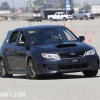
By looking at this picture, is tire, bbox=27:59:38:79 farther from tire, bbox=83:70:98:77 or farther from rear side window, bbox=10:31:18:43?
rear side window, bbox=10:31:18:43

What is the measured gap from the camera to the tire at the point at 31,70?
14.2 m

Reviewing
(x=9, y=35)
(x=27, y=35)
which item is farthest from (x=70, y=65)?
(x=9, y=35)

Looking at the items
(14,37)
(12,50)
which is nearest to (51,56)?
(12,50)

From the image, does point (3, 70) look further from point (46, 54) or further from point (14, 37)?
point (46, 54)

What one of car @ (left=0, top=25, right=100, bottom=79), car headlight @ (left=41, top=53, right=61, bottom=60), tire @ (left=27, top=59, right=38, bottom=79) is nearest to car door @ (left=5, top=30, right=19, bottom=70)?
car @ (left=0, top=25, right=100, bottom=79)

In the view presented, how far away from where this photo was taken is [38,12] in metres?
153

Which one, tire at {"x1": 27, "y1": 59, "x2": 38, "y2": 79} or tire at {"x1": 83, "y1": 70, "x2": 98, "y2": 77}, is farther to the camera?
tire at {"x1": 83, "y1": 70, "x2": 98, "y2": 77}

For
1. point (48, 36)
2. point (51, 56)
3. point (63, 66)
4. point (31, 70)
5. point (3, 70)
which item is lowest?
point (3, 70)

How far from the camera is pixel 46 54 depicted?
14.0 metres

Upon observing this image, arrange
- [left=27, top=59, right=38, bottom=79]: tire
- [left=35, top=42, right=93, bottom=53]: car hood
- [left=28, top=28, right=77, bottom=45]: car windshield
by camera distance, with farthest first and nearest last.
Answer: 1. [left=28, top=28, right=77, bottom=45]: car windshield
2. [left=27, top=59, right=38, bottom=79]: tire
3. [left=35, top=42, right=93, bottom=53]: car hood

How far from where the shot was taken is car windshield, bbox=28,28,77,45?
14.9m

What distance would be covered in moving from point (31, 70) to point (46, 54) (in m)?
0.66

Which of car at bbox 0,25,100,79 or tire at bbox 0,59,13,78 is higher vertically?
car at bbox 0,25,100,79
